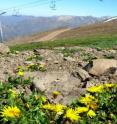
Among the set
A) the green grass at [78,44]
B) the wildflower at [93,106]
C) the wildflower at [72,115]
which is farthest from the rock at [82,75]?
the green grass at [78,44]

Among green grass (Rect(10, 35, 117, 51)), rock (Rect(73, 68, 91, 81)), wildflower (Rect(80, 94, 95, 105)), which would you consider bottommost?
green grass (Rect(10, 35, 117, 51))

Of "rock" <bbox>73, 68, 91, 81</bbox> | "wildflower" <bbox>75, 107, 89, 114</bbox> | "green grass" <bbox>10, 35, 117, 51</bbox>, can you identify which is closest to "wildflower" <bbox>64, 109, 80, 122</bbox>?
"wildflower" <bbox>75, 107, 89, 114</bbox>

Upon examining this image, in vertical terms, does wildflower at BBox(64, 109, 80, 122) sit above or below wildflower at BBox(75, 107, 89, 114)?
above

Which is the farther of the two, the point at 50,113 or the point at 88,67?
the point at 88,67

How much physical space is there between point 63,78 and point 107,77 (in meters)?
1.28

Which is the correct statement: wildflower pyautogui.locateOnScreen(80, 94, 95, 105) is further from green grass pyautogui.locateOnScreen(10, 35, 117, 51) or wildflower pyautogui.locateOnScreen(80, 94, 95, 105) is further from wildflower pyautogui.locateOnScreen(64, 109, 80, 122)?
green grass pyautogui.locateOnScreen(10, 35, 117, 51)

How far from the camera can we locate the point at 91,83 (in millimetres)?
9383

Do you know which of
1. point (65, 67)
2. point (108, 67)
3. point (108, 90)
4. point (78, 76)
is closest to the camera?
point (108, 90)

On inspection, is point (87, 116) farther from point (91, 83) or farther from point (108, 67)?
point (108, 67)

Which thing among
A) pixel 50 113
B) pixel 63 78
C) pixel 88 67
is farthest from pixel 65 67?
pixel 50 113

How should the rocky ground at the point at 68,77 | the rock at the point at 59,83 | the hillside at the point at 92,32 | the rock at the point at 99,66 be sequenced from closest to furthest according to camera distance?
the rock at the point at 59,83 → the rocky ground at the point at 68,77 → the rock at the point at 99,66 → the hillside at the point at 92,32

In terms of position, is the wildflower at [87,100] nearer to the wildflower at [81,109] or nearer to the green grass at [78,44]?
the wildflower at [81,109]

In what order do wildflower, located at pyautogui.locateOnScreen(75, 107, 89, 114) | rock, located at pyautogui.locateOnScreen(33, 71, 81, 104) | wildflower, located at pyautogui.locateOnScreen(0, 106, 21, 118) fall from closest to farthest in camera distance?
wildflower, located at pyautogui.locateOnScreen(0, 106, 21, 118), wildflower, located at pyautogui.locateOnScreen(75, 107, 89, 114), rock, located at pyautogui.locateOnScreen(33, 71, 81, 104)

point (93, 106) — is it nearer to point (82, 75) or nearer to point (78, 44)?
point (82, 75)
